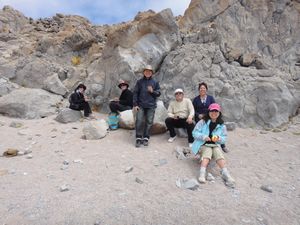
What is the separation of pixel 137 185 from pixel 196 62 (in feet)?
23.6

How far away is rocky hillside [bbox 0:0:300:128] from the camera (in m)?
10.9

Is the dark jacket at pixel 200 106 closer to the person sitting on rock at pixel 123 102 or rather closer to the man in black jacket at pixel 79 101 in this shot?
the person sitting on rock at pixel 123 102

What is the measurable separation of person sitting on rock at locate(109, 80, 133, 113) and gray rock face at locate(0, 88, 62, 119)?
3.59m

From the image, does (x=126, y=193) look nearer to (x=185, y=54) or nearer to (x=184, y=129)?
(x=184, y=129)

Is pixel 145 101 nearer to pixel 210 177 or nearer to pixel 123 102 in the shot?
pixel 123 102

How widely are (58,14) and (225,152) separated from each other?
2327 cm

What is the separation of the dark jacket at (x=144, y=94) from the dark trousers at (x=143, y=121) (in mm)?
179

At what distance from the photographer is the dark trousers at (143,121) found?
8087 mm

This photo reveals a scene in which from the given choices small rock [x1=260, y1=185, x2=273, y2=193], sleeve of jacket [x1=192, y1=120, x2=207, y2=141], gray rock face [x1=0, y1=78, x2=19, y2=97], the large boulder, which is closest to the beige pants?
sleeve of jacket [x1=192, y1=120, x2=207, y2=141]

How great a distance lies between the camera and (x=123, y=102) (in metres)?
9.98

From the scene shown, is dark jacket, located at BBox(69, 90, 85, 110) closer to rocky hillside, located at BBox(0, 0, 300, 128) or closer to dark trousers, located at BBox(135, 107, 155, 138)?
rocky hillside, located at BBox(0, 0, 300, 128)

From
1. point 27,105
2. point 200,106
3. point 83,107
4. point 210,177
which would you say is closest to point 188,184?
point 210,177

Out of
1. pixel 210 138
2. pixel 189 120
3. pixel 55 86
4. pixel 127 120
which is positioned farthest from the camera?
pixel 55 86

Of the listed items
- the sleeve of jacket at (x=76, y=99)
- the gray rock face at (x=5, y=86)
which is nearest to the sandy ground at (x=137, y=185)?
the sleeve of jacket at (x=76, y=99)
